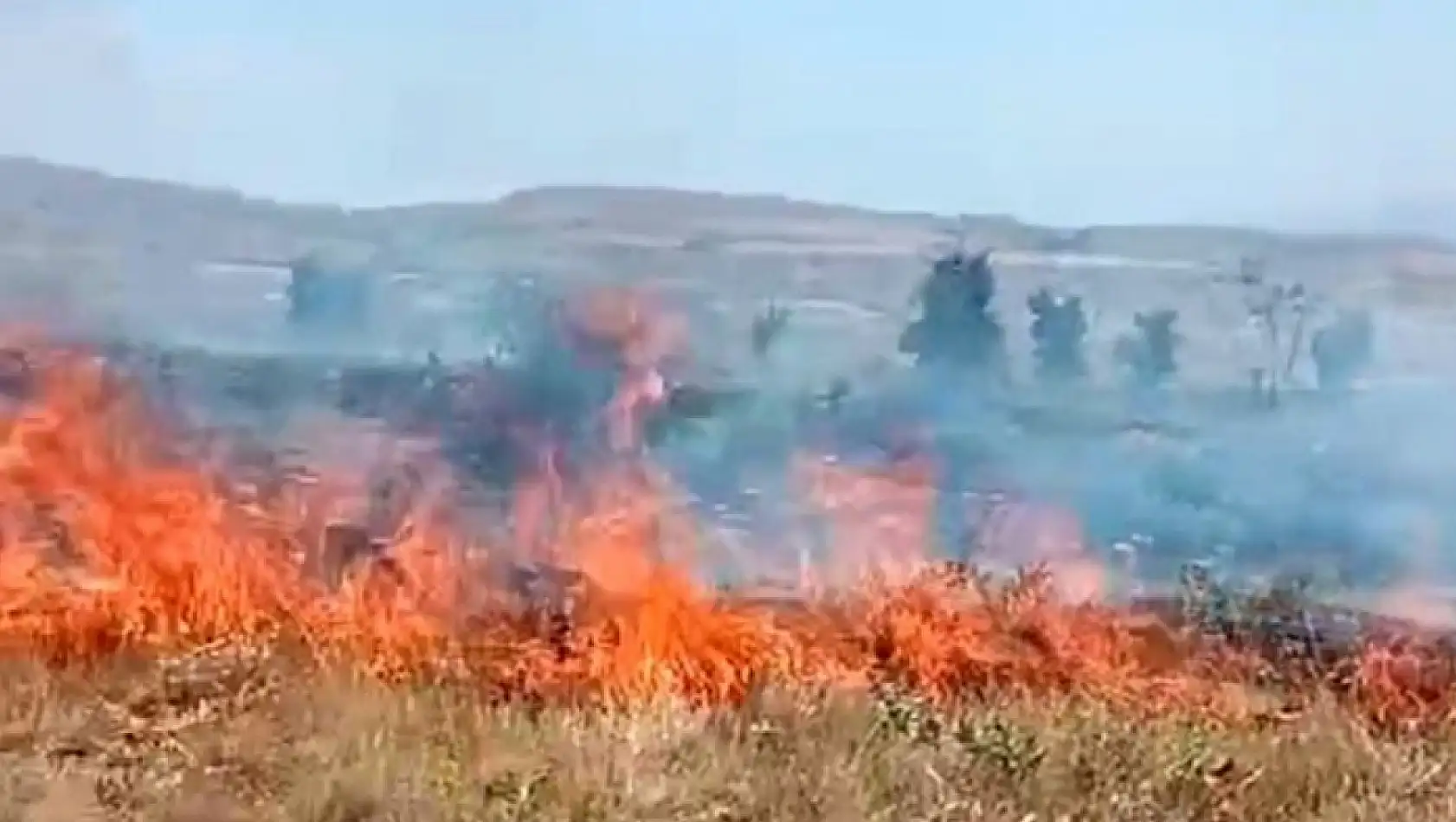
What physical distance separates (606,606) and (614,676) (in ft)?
0.26

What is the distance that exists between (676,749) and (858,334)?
51cm

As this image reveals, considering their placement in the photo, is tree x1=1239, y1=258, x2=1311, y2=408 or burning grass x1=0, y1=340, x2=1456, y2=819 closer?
burning grass x1=0, y1=340, x2=1456, y2=819

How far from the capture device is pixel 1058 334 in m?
2.68

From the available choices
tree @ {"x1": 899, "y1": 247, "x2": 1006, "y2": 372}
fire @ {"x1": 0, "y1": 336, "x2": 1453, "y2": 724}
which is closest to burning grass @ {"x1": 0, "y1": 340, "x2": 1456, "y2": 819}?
fire @ {"x1": 0, "y1": 336, "x2": 1453, "y2": 724}

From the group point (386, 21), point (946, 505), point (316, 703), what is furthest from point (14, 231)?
point (946, 505)

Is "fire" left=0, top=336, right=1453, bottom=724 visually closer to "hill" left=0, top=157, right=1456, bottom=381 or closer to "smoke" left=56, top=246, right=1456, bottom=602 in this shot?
"smoke" left=56, top=246, right=1456, bottom=602

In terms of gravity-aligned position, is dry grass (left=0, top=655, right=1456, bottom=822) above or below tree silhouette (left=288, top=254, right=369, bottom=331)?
below

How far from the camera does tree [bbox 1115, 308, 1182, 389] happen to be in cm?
264

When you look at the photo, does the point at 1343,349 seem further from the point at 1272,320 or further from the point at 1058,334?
the point at 1058,334

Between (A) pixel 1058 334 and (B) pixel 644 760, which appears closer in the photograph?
(B) pixel 644 760

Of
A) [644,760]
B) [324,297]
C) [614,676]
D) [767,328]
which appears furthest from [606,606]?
[324,297]

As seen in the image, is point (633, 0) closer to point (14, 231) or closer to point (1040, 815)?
point (14, 231)

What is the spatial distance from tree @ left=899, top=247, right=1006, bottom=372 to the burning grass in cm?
16

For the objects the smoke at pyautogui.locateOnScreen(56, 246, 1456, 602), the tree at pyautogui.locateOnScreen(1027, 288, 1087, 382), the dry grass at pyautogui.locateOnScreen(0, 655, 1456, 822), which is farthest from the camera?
the tree at pyautogui.locateOnScreen(1027, 288, 1087, 382)
